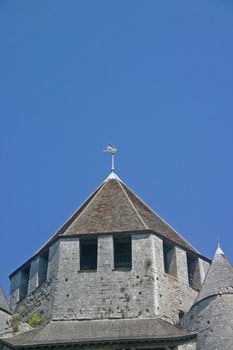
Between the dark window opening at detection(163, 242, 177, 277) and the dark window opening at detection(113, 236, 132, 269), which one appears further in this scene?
the dark window opening at detection(163, 242, 177, 277)

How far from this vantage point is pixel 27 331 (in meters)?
23.3

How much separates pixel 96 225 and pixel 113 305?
3.73m

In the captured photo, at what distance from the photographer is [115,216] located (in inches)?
1079

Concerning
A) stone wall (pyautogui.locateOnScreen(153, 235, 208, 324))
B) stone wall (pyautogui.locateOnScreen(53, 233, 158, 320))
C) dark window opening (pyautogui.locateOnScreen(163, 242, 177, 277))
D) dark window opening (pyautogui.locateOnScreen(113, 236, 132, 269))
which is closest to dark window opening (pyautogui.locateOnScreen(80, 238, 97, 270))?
stone wall (pyautogui.locateOnScreen(53, 233, 158, 320))

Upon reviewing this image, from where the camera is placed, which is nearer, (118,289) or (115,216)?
(118,289)

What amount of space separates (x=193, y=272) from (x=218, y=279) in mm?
4183

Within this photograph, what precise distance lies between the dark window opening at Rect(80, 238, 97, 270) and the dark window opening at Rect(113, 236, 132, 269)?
75 cm

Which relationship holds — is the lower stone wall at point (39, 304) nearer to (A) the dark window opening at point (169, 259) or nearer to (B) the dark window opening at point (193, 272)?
(A) the dark window opening at point (169, 259)

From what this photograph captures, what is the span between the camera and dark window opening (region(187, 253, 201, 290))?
2677 centimetres

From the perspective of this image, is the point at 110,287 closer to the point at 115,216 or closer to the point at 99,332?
the point at 99,332

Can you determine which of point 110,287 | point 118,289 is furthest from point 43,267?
point 118,289

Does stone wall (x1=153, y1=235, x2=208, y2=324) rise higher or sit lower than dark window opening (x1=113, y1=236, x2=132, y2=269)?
lower

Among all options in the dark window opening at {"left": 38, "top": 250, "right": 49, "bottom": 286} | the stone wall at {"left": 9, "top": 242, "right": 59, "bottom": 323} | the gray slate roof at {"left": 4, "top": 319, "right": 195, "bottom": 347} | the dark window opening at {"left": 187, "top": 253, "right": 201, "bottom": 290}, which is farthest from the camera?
the dark window opening at {"left": 187, "top": 253, "right": 201, "bottom": 290}

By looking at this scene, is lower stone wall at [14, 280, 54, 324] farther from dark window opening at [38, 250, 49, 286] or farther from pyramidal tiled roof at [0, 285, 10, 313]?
pyramidal tiled roof at [0, 285, 10, 313]
